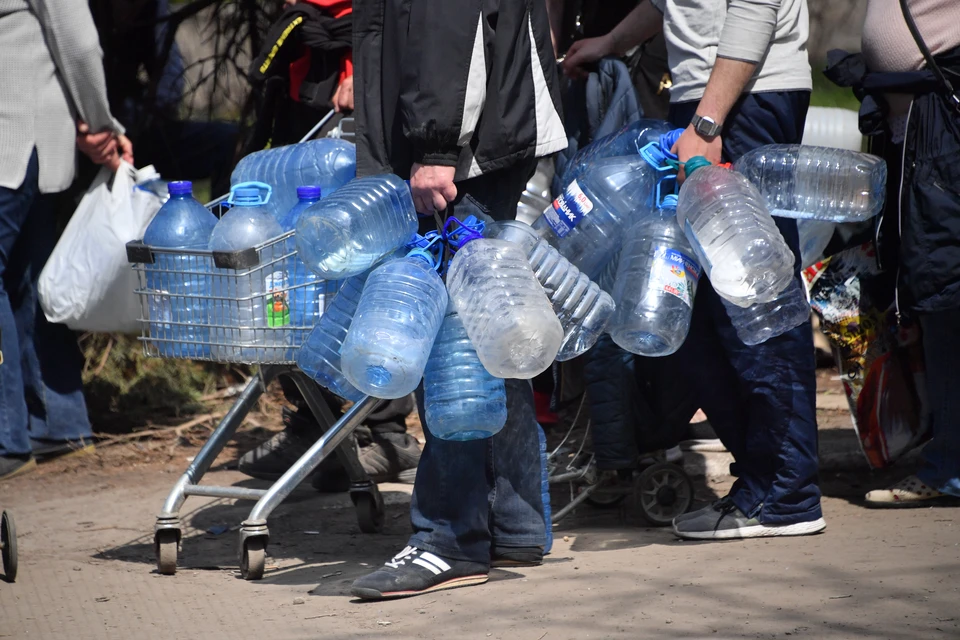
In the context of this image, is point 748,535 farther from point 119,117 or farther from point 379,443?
point 119,117

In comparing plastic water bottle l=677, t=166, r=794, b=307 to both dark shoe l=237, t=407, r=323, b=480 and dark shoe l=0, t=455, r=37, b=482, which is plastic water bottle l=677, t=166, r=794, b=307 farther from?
dark shoe l=0, t=455, r=37, b=482

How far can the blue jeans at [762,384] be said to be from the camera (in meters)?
3.67

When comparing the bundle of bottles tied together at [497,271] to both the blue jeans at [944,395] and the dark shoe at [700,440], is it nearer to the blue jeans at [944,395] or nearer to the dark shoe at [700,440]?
the blue jeans at [944,395]

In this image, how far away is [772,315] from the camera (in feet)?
11.9

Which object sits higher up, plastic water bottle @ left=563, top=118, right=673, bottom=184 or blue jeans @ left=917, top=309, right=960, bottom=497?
plastic water bottle @ left=563, top=118, right=673, bottom=184

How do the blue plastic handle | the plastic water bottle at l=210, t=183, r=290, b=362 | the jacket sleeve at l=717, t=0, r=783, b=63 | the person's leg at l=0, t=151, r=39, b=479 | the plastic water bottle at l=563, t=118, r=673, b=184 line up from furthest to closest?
the person's leg at l=0, t=151, r=39, b=479
the plastic water bottle at l=563, t=118, r=673, b=184
the blue plastic handle
the plastic water bottle at l=210, t=183, r=290, b=362
the jacket sleeve at l=717, t=0, r=783, b=63

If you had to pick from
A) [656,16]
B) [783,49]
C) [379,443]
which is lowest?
[379,443]

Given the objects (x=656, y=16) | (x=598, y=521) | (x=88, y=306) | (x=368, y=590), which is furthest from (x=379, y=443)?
(x=656, y=16)

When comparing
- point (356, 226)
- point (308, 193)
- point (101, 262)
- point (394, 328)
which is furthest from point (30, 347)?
point (394, 328)

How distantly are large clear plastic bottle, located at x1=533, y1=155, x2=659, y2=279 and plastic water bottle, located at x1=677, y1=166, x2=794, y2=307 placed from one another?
1.01 ft

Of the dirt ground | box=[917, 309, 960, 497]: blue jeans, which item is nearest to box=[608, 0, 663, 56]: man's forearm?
box=[917, 309, 960, 497]: blue jeans

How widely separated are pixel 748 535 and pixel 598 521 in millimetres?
720

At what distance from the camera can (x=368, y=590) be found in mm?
3252

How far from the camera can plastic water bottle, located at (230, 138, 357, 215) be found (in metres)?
4.01
